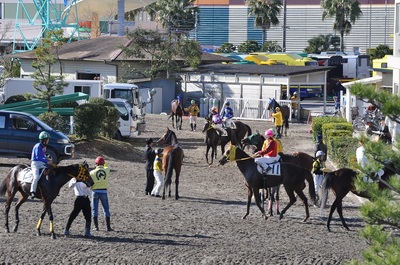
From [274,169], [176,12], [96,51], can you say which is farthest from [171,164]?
[176,12]

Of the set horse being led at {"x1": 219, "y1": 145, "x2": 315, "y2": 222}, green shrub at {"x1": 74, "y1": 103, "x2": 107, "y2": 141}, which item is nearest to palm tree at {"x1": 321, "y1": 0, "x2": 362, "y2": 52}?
green shrub at {"x1": 74, "y1": 103, "x2": 107, "y2": 141}

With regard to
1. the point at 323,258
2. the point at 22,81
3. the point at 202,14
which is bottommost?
the point at 323,258

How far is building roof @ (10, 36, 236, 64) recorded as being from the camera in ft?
171

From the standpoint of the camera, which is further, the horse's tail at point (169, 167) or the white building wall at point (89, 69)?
the white building wall at point (89, 69)

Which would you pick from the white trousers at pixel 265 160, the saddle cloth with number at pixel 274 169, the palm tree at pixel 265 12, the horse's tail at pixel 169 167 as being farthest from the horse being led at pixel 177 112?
the palm tree at pixel 265 12

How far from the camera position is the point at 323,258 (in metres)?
15.3

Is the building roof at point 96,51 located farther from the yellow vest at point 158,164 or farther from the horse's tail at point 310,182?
the horse's tail at point 310,182

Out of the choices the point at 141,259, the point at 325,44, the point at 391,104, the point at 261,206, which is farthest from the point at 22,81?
the point at 325,44

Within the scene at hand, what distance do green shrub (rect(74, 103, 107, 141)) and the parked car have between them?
3.61 m

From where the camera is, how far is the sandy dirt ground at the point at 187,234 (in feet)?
49.6

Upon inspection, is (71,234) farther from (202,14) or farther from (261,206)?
(202,14)

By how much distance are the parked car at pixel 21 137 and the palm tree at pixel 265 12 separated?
66.2 m

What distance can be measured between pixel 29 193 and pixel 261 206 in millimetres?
5453

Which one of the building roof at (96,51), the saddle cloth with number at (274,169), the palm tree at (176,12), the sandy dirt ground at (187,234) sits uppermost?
the palm tree at (176,12)
